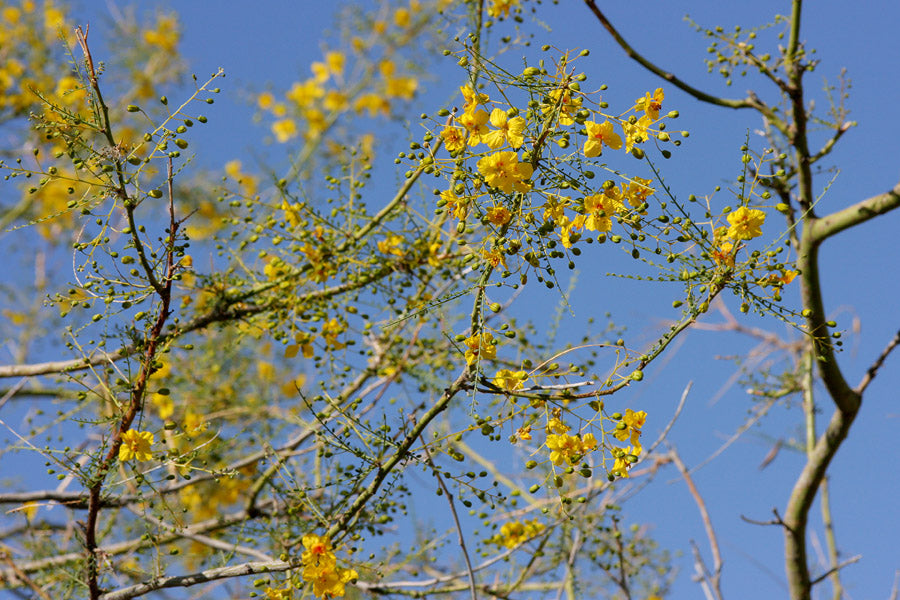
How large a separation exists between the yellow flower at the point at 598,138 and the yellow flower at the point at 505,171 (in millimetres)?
130

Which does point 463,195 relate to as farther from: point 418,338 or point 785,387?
point 785,387

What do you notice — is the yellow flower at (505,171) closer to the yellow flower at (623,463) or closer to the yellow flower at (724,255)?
the yellow flower at (724,255)

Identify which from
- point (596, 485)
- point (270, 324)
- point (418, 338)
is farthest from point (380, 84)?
point (596, 485)

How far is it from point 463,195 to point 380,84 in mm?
3714

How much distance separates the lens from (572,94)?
1.56m

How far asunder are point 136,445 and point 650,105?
1.34 meters

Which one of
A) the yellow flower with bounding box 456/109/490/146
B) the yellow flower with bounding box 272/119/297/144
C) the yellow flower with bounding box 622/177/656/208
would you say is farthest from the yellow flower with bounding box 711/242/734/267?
the yellow flower with bounding box 272/119/297/144

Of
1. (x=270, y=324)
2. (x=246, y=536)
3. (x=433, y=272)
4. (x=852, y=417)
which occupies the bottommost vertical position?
(x=246, y=536)

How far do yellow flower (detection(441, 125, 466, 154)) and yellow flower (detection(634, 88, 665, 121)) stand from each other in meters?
0.36

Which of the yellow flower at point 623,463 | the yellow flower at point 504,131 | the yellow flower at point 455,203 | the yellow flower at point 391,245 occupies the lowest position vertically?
the yellow flower at point 623,463

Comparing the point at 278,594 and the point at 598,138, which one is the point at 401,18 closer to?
the point at 598,138

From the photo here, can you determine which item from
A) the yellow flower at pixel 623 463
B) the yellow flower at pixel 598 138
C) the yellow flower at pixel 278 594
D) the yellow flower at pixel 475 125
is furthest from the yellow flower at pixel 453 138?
the yellow flower at pixel 278 594

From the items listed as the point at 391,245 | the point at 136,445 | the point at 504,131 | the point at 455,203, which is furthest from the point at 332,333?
the point at 504,131

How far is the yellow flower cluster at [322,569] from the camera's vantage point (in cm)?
170
